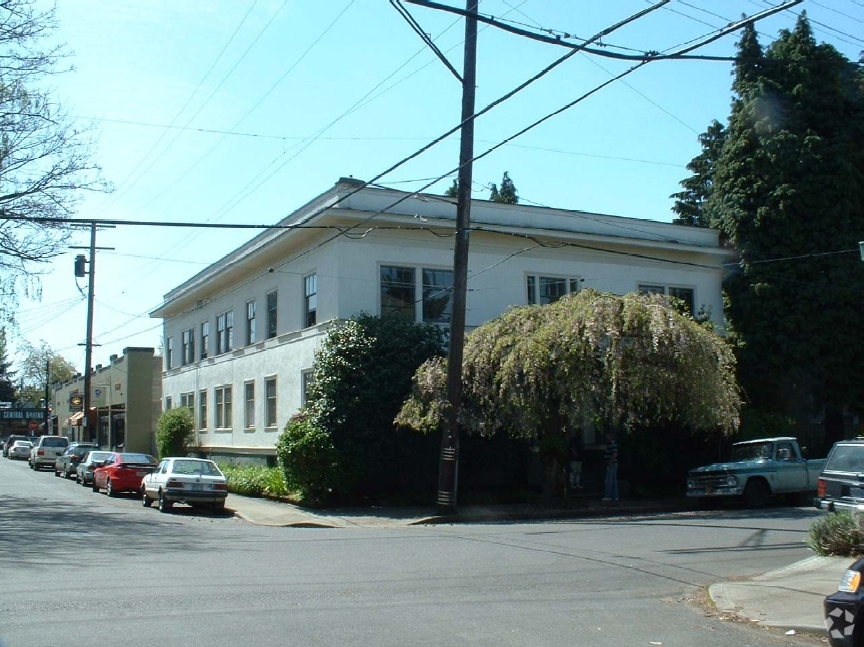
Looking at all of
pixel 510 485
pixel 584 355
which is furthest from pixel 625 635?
pixel 510 485

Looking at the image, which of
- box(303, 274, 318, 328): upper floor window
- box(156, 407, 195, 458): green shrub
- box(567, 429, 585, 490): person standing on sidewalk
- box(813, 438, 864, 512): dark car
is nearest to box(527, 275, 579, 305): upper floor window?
box(567, 429, 585, 490): person standing on sidewalk

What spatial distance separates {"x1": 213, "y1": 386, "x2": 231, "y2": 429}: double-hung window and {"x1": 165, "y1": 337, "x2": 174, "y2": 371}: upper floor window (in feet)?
27.2

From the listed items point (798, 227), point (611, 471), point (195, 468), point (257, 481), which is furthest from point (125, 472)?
point (798, 227)

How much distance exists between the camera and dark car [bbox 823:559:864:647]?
6.79m

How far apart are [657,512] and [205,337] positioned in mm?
23640

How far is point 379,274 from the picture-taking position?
2689cm

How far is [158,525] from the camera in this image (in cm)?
1986

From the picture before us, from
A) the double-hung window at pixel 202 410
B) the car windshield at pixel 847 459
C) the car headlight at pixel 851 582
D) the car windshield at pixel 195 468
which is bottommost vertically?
the car windshield at pixel 195 468

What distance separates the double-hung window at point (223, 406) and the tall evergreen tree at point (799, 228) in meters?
20.2

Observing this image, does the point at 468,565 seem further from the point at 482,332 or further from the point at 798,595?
the point at 482,332

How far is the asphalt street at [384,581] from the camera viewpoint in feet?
28.5

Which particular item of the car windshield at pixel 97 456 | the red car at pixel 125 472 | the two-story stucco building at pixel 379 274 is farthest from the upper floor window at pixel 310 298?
the car windshield at pixel 97 456

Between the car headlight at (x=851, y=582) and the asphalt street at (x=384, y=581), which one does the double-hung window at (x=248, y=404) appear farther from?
the car headlight at (x=851, y=582)

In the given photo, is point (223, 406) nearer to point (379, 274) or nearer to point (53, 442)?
point (379, 274)
